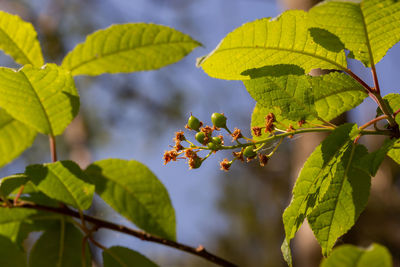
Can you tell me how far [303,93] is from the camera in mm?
874

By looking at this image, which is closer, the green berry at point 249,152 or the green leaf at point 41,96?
the green berry at point 249,152

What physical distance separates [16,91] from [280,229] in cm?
657

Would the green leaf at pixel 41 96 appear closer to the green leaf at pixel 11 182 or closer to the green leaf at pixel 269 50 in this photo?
the green leaf at pixel 11 182

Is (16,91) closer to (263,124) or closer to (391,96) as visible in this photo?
(263,124)

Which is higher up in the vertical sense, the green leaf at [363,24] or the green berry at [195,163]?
the green leaf at [363,24]

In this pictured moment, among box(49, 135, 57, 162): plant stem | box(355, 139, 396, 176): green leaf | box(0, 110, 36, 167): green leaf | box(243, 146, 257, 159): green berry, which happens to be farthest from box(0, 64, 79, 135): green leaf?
box(355, 139, 396, 176): green leaf

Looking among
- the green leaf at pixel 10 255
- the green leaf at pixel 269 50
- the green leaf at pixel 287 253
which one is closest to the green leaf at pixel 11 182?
the green leaf at pixel 10 255

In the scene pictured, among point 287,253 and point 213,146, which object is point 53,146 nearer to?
point 213,146

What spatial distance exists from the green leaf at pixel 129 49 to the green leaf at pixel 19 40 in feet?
0.44

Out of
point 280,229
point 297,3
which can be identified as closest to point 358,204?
point 297,3

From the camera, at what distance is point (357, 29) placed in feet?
2.73

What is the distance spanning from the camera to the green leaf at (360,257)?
554mm

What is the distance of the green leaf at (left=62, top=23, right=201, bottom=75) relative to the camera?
1.26 metres

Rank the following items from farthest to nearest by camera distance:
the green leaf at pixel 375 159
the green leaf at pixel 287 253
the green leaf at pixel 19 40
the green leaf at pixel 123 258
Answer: the green leaf at pixel 19 40, the green leaf at pixel 123 258, the green leaf at pixel 287 253, the green leaf at pixel 375 159
